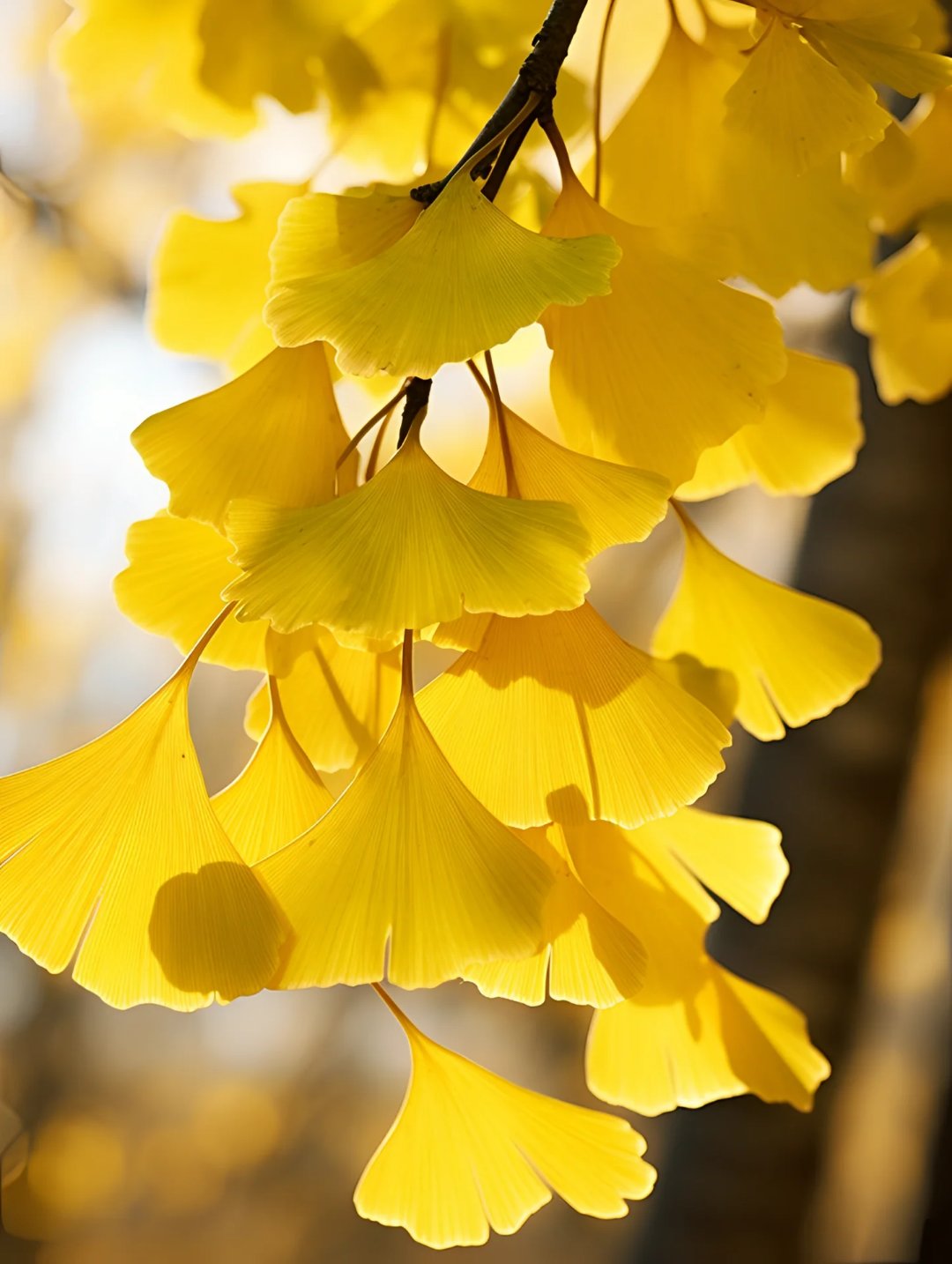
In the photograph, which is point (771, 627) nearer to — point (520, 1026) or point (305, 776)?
point (305, 776)

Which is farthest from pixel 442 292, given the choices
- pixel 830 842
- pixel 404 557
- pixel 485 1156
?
pixel 830 842

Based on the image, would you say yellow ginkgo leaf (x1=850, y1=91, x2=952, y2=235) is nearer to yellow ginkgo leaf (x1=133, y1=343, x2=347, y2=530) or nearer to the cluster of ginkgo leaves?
the cluster of ginkgo leaves

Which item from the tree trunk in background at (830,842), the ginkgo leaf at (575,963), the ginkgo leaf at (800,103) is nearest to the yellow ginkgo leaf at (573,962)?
the ginkgo leaf at (575,963)

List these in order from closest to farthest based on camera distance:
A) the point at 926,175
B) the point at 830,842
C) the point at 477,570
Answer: the point at 477,570, the point at 926,175, the point at 830,842

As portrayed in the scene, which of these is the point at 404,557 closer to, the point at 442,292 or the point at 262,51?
the point at 442,292

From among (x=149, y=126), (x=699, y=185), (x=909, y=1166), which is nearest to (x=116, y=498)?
(x=149, y=126)
